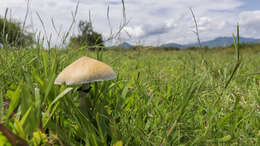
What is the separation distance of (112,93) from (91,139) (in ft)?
1.97

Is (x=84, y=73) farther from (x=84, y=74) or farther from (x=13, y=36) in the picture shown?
(x=13, y=36)

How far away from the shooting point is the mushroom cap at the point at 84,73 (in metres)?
1.02

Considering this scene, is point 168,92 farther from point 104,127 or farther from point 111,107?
point 104,127

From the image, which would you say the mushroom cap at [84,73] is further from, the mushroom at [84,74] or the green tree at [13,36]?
the green tree at [13,36]

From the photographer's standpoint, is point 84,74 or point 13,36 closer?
point 84,74

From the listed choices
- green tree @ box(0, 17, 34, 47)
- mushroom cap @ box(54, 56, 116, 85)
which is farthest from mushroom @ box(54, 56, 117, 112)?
green tree @ box(0, 17, 34, 47)

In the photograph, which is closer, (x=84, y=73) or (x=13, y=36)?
(x=84, y=73)

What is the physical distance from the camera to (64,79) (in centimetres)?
104

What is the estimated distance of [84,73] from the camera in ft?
3.43

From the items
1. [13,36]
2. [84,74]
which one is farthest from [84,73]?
[13,36]

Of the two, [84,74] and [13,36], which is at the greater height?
[13,36]

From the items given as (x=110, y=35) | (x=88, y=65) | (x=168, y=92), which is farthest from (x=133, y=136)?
(x=110, y=35)

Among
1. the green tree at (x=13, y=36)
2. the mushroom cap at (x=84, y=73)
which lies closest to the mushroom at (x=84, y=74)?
the mushroom cap at (x=84, y=73)

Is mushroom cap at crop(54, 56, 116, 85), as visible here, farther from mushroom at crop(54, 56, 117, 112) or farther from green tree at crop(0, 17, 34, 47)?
green tree at crop(0, 17, 34, 47)
